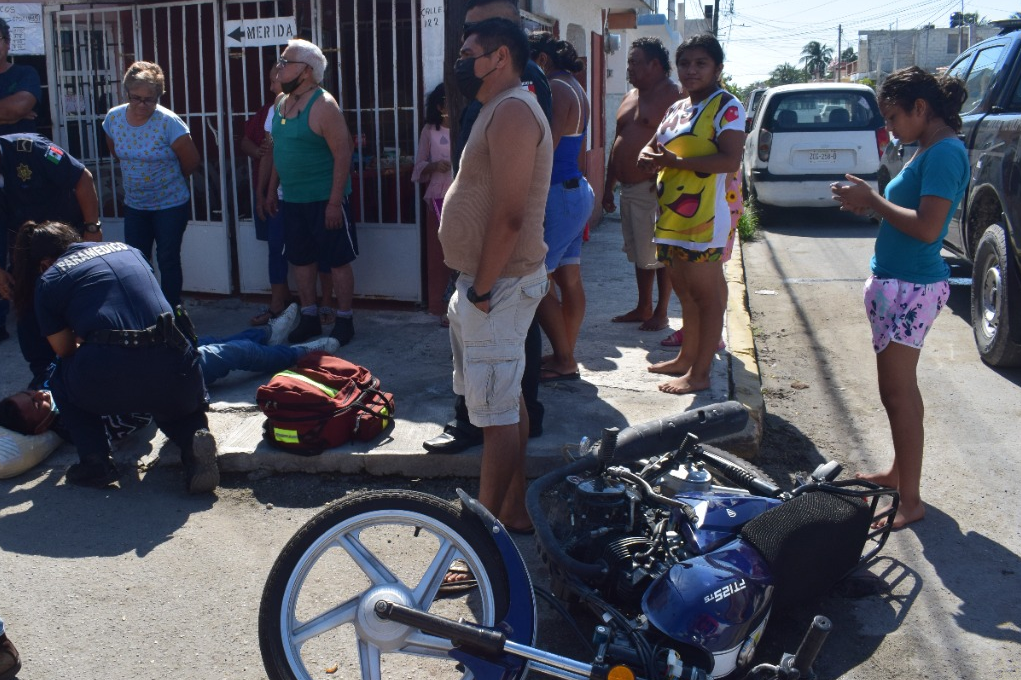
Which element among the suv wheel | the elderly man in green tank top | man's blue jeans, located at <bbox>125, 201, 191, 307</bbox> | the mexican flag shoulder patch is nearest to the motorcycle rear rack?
the suv wheel

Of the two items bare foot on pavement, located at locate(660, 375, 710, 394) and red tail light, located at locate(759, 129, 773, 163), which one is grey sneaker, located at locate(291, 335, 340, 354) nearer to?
bare foot on pavement, located at locate(660, 375, 710, 394)

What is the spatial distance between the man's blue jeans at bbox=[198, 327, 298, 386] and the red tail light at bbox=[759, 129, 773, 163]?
8243 millimetres

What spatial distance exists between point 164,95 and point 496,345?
5.49m

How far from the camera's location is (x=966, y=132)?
6879mm

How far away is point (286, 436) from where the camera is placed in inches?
181

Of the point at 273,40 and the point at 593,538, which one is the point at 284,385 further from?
the point at 273,40

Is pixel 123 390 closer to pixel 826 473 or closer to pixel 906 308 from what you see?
pixel 826 473

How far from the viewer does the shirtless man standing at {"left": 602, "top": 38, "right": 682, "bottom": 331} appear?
6391 millimetres

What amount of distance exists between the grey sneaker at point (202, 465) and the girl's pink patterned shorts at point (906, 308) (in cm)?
293

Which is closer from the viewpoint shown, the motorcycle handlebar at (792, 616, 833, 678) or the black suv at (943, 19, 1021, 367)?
the motorcycle handlebar at (792, 616, 833, 678)

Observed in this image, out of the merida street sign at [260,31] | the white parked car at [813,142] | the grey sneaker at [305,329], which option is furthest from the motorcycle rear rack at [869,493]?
the white parked car at [813,142]

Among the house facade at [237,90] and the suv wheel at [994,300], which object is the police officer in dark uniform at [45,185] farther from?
the suv wheel at [994,300]

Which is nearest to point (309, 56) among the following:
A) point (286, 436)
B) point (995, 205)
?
point (286, 436)

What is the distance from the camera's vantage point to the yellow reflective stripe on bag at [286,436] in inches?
181
